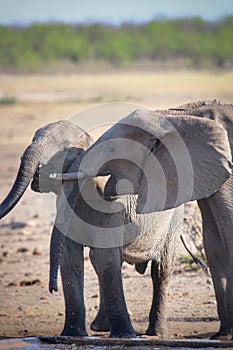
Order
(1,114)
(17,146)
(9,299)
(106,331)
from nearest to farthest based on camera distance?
(106,331)
(9,299)
(17,146)
(1,114)

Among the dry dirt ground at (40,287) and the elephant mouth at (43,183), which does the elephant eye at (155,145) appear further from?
the dry dirt ground at (40,287)

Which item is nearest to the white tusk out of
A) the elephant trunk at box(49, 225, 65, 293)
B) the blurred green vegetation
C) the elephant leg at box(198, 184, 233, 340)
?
the elephant trunk at box(49, 225, 65, 293)

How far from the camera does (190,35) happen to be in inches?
1991


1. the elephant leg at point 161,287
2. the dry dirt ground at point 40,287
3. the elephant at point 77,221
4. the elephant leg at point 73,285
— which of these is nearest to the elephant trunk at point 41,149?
the elephant at point 77,221

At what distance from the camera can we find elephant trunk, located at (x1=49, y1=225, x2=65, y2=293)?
641 centimetres

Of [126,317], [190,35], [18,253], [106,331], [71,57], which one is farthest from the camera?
[190,35]

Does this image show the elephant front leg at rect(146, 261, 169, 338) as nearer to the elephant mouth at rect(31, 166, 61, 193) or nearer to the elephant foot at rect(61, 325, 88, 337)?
the elephant foot at rect(61, 325, 88, 337)

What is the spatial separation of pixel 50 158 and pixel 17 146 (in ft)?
36.3

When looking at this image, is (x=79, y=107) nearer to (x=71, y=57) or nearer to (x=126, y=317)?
(x=126, y=317)

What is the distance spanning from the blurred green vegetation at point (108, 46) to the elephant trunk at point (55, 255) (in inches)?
1239

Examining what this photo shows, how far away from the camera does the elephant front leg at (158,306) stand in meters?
7.40

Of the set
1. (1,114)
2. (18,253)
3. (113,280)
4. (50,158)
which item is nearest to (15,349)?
(113,280)

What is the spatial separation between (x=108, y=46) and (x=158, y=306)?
120ft

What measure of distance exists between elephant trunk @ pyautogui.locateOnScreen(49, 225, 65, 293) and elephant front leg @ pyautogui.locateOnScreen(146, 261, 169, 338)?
114 cm
